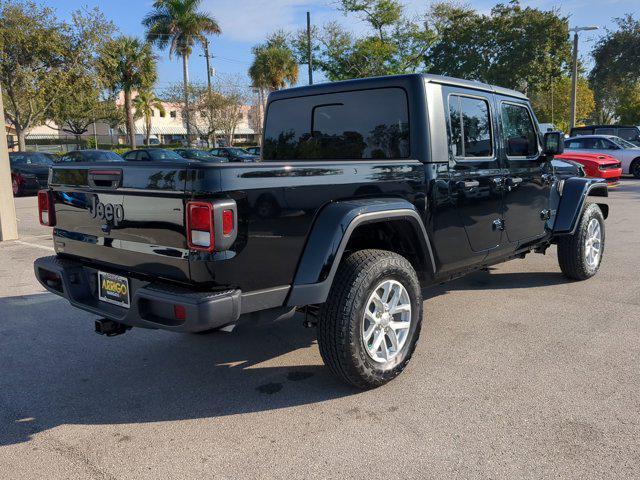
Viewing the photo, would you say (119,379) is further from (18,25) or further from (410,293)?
(18,25)

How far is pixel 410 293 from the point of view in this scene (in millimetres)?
3594

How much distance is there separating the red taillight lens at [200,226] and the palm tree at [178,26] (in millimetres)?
36278

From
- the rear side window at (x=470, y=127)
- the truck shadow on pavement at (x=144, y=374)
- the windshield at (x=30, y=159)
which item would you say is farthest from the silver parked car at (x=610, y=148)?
the windshield at (x=30, y=159)

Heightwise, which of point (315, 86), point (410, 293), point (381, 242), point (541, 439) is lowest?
point (541, 439)

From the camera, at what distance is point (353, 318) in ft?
10.4

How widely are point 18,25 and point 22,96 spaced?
10.9 ft

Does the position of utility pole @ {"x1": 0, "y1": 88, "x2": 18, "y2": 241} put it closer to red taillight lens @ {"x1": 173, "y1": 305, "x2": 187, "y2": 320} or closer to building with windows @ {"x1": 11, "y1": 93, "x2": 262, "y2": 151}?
red taillight lens @ {"x1": 173, "y1": 305, "x2": 187, "y2": 320}

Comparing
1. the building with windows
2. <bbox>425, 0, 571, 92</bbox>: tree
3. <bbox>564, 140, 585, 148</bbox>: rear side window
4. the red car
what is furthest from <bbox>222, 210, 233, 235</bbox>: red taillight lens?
the building with windows

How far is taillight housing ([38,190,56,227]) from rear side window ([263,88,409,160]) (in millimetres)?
1835

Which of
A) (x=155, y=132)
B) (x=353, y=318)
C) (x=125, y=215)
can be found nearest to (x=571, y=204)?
(x=353, y=318)

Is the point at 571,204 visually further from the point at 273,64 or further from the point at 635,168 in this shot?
the point at 273,64

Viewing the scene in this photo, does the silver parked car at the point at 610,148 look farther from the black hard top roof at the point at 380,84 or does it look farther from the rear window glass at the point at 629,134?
the black hard top roof at the point at 380,84

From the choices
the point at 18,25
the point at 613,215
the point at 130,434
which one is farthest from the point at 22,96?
the point at 130,434

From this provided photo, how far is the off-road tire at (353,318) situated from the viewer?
3164 millimetres
